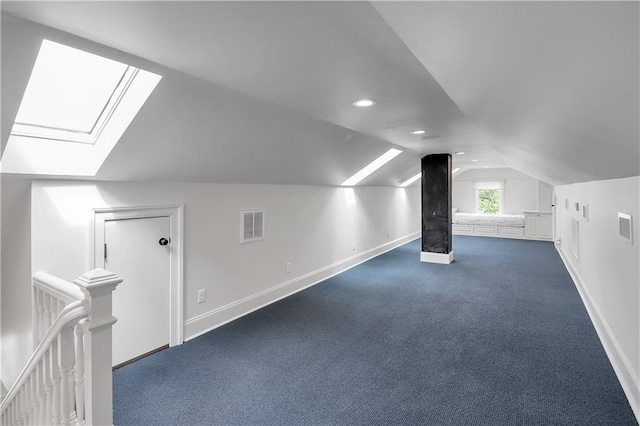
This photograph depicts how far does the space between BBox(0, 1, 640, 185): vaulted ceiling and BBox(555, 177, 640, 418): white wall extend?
0.62 meters

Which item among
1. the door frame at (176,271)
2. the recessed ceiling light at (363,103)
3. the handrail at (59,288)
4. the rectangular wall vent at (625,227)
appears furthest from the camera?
the door frame at (176,271)

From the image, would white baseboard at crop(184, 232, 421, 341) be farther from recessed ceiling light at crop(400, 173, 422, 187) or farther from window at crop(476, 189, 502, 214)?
window at crop(476, 189, 502, 214)

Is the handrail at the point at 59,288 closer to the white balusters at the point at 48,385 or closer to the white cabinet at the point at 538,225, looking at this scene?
the white balusters at the point at 48,385

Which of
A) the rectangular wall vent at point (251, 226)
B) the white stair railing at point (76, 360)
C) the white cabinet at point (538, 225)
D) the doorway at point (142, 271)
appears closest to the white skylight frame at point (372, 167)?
the rectangular wall vent at point (251, 226)

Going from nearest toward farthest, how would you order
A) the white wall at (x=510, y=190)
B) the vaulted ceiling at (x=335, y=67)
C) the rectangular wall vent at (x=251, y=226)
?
the vaulted ceiling at (x=335, y=67), the rectangular wall vent at (x=251, y=226), the white wall at (x=510, y=190)

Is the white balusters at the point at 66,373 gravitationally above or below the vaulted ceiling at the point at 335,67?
below

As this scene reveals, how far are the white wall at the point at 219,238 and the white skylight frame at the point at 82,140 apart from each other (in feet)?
0.56

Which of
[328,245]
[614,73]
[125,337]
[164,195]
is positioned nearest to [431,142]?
[328,245]

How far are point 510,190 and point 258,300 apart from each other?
8.92 metres

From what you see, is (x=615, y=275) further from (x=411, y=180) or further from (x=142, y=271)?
(x=411, y=180)

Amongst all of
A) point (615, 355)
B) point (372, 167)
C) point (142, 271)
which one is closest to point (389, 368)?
point (615, 355)

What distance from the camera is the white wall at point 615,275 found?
209cm

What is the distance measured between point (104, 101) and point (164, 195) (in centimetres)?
96

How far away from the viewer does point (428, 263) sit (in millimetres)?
6145
